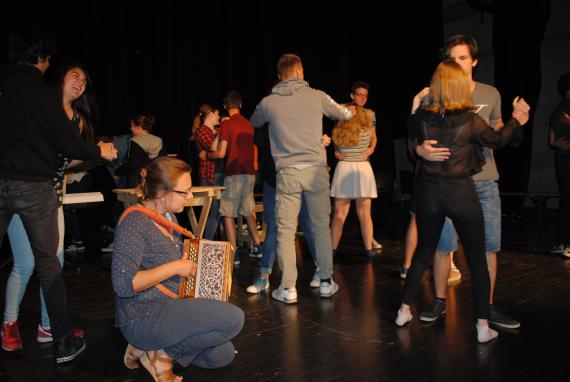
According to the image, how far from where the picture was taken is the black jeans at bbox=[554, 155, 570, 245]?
15.4 feet

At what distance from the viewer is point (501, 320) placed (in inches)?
110

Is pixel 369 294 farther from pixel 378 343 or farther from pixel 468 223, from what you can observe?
pixel 468 223

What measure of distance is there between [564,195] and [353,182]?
6.21 ft

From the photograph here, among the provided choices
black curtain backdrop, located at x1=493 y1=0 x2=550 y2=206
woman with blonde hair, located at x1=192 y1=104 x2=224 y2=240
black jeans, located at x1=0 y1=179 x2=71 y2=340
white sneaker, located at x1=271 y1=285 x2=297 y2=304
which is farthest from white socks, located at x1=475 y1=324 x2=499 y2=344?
black curtain backdrop, located at x1=493 y1=0 x2=550 y2=206

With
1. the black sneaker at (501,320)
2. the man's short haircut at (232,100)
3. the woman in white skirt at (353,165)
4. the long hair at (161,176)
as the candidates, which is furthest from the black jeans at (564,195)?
the long hair at (161,176)

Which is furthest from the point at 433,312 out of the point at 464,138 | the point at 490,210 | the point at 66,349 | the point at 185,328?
the point at 66,349

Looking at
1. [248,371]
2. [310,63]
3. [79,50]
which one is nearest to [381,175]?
[310,63]

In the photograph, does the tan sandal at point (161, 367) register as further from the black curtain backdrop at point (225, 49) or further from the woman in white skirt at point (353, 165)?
the black curtain backdrop at point (225, 49)

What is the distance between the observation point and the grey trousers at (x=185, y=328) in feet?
6.76

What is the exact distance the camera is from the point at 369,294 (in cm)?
353

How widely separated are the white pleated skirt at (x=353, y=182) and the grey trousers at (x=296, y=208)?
1.13 meters

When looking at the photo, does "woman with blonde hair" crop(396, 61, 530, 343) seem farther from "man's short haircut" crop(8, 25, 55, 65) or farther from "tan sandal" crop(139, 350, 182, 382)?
"man's short haircut" crop(8, 25, 55, 65)

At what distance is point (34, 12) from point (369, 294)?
4517mm

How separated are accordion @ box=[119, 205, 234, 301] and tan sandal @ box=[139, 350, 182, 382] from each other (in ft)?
0.79
